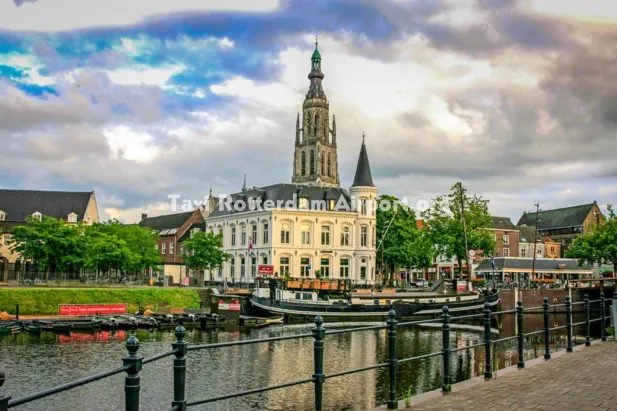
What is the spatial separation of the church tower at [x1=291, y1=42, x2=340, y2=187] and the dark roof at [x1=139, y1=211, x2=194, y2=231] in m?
29.4

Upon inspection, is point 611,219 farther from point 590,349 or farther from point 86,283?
point 590,349

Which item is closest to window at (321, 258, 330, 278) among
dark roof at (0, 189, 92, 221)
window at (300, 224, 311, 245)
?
window at (300, 224, 311, 245)

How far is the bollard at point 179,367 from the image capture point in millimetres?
6695

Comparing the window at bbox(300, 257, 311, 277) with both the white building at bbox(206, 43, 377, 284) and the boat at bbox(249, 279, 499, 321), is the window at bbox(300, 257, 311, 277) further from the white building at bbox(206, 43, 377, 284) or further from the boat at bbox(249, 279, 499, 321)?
the boat at bbox(249, 279, 499, 321)

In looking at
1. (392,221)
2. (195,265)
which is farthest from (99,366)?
(392,221)

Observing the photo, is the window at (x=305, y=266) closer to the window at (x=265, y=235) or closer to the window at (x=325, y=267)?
the window at (x=325, y=267)

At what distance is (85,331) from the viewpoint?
43.3m

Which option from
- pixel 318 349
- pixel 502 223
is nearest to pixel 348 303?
pixel 318 349

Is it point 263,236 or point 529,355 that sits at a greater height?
point 263,236

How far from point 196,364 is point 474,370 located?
42.3ft

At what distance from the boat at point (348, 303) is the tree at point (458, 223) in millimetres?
10269

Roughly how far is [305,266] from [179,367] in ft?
238

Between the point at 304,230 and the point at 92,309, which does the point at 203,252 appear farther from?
the point at 92,309

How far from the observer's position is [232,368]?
93.3ft
